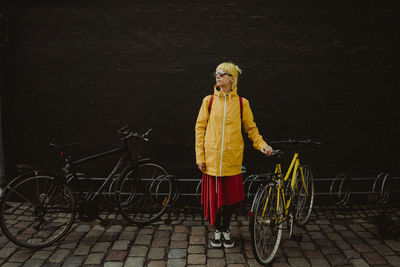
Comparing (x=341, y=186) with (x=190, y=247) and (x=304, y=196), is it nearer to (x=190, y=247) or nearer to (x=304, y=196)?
(x=304, y=196)

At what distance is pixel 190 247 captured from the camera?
3838 millimetres

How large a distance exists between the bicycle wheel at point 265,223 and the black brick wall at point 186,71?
5.85 feet

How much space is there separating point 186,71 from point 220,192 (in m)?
2.29

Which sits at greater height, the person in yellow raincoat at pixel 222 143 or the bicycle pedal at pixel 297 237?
the person in yellow raincoat at pixel 222 143

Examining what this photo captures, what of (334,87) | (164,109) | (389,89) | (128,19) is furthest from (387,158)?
(128,19)

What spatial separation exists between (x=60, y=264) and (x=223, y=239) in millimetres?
1945

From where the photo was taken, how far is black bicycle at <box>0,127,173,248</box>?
3754mm

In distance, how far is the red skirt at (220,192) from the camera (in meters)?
3.66

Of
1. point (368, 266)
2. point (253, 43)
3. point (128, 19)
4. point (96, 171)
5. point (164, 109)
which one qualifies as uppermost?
point (128, 19)

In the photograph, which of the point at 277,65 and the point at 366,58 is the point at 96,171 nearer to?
the point at 277,65

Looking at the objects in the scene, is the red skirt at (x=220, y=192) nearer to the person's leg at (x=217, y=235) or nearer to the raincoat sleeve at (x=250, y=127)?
the person's leg at (x=217, y=235)

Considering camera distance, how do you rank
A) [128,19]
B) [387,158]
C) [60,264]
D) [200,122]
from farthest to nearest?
1. [387,158]
2. [128,19]
3. [200,122]
4. [60,264]

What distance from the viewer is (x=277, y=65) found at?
16.7 feet

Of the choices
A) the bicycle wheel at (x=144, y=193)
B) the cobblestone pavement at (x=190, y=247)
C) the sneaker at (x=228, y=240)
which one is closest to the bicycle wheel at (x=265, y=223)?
the cobblestone pavement at (x=190, y=247)
